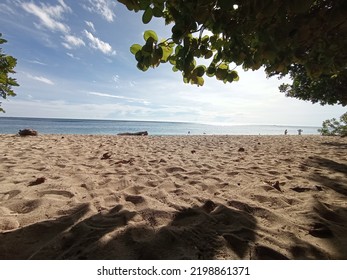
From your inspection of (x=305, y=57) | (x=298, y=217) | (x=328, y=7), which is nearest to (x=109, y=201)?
(x=298, y=217)

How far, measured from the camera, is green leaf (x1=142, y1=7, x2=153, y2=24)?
4.82 ft

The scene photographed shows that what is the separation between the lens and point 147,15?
1.48m

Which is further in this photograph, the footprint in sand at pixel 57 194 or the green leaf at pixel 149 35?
the footprint in sand at pixel 57 194

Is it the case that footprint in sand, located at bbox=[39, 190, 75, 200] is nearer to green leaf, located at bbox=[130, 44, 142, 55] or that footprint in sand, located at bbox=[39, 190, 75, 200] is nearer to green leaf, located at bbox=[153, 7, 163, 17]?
green leaf, located at bbox=[130, 44, 142, 55]

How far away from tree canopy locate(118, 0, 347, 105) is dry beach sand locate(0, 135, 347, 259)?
139 centimetres

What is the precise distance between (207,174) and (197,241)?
2.03 meters

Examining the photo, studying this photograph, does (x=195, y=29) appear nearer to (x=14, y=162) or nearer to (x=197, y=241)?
(x=197, y=241)

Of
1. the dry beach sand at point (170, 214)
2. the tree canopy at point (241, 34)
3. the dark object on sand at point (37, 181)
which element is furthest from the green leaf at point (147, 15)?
the dark object on sand at point (37, 181)

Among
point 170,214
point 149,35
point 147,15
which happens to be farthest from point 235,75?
point 170,214

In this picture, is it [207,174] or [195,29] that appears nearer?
[195,29]

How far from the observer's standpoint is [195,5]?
1439 millimetres

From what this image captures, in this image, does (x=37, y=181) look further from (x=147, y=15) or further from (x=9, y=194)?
(x=147, y=15)

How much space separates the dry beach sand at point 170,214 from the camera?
1.60 m

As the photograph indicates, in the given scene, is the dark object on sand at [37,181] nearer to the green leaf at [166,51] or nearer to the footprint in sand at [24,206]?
the footprint in sand at [24,206]
